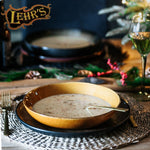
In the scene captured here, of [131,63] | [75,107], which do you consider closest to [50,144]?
[75,107]

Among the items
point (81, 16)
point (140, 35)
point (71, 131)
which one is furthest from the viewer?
point (81, 16)

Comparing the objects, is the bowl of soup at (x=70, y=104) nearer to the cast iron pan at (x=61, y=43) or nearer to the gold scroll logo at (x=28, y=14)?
the gold scroll logo at (x=28, y=14)

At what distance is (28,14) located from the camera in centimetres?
119

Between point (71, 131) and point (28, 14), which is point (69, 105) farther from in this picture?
point (28, 14)

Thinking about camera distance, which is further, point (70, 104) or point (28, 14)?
point (28, 14)

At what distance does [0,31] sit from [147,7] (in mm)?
984

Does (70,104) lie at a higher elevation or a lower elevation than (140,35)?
lower

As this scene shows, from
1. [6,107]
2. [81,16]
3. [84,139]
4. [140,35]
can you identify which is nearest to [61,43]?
[81,16]

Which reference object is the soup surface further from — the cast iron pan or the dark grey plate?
the cast iron pan

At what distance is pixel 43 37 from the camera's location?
210 centimetres

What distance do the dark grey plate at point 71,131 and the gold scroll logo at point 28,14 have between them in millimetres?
448

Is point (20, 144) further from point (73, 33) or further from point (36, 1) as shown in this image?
point (73, 33)

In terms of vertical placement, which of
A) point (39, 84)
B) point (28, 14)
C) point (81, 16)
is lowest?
point (39, 84)

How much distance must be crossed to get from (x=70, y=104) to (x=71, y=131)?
6.3 inches
